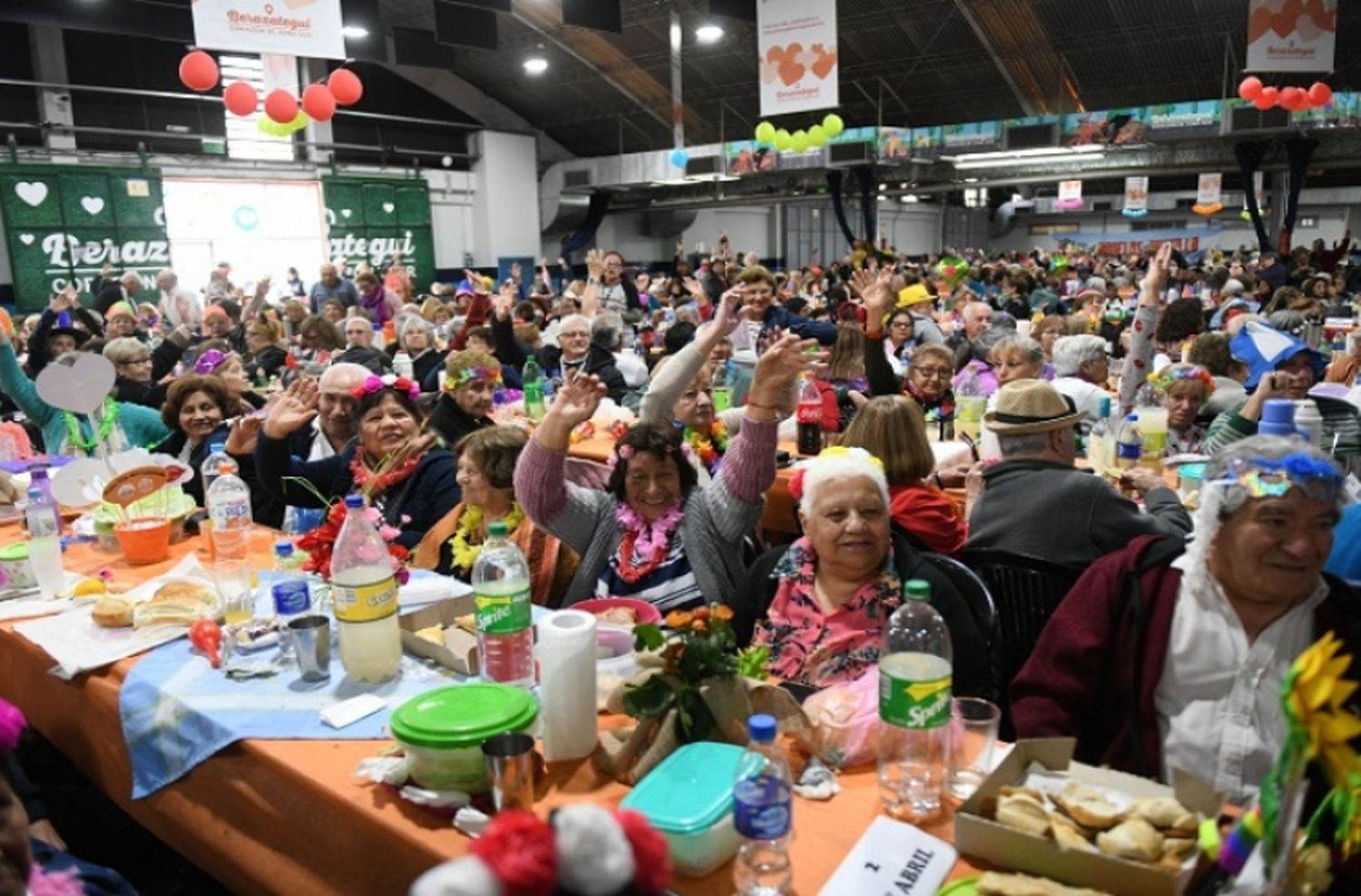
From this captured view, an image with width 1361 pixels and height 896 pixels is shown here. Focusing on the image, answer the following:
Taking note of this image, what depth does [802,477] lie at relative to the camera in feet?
8.44

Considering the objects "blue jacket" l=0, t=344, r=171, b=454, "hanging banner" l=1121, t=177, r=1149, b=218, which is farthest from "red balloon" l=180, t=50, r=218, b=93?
"hanging banner" l=1121, t=177, r=1149, b=218

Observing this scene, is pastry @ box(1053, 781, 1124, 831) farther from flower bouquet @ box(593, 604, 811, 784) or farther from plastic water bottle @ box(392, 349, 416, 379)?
plastic water bottle @ box(392, 349, 416, 379)

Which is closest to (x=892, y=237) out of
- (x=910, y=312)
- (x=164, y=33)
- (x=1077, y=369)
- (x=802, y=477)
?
(x=164, y=33)

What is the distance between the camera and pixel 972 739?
1729 millimetres

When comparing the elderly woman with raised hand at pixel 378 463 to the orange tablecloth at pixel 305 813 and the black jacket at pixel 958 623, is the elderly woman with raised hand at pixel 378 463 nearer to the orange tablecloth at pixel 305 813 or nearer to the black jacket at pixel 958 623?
the orange tablecloth at pixel 305 813

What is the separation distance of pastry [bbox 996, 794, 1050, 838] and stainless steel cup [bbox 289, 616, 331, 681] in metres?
1.57

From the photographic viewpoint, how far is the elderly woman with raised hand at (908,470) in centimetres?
297

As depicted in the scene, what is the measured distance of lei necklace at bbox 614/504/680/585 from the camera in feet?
9.55

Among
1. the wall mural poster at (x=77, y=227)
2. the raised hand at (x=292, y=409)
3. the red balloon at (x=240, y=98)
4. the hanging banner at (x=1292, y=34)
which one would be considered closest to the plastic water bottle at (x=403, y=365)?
the raised hand at (x=292, y=409)

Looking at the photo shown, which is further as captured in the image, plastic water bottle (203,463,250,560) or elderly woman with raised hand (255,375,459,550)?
elderly woman with raised hand (255,375,459,550)

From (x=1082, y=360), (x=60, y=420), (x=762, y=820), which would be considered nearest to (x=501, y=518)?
(x=762, y=820)

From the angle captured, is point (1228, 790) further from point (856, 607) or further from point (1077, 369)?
point (1077, 369)

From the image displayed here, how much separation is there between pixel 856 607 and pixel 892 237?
32778mm

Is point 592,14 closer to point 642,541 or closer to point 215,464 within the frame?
point 215,464
